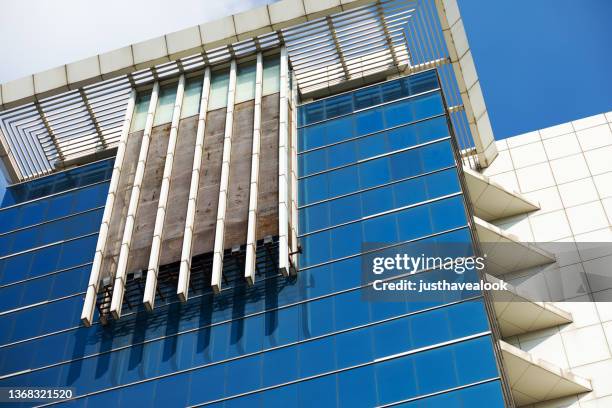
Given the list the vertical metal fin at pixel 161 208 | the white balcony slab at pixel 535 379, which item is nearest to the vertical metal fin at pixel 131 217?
the vertical metal fin at pixel 161 208

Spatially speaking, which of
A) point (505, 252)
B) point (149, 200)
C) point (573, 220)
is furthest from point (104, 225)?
point (573, 220)

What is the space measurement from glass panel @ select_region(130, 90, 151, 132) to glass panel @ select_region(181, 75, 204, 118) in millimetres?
2137

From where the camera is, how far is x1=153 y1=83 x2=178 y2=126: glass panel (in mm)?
49184

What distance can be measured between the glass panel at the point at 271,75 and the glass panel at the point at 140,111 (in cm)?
642

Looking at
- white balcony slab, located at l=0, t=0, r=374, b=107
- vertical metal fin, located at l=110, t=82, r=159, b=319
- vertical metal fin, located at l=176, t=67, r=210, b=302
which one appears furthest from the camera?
white balcony slab, located at l=0, t=0, r=374, b=107

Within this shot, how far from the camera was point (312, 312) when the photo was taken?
38906 mm

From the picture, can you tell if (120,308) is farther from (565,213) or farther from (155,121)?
(565,213)

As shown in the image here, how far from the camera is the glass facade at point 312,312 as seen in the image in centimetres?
3600

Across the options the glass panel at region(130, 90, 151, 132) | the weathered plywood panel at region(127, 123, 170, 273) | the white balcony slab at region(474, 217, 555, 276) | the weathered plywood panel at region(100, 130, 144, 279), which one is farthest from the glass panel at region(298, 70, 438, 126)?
the weathered plywood panel at region(100, 130, 144, 279)

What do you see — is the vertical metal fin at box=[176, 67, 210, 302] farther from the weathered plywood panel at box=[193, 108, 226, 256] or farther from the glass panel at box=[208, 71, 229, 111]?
the glass panel at box=[208, 71, 229, 111]

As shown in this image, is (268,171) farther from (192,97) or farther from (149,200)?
(192,97)

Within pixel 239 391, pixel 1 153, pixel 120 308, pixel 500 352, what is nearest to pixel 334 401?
pixel 239 391

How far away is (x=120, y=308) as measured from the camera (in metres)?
40.9

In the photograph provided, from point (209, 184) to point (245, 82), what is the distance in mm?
7462
